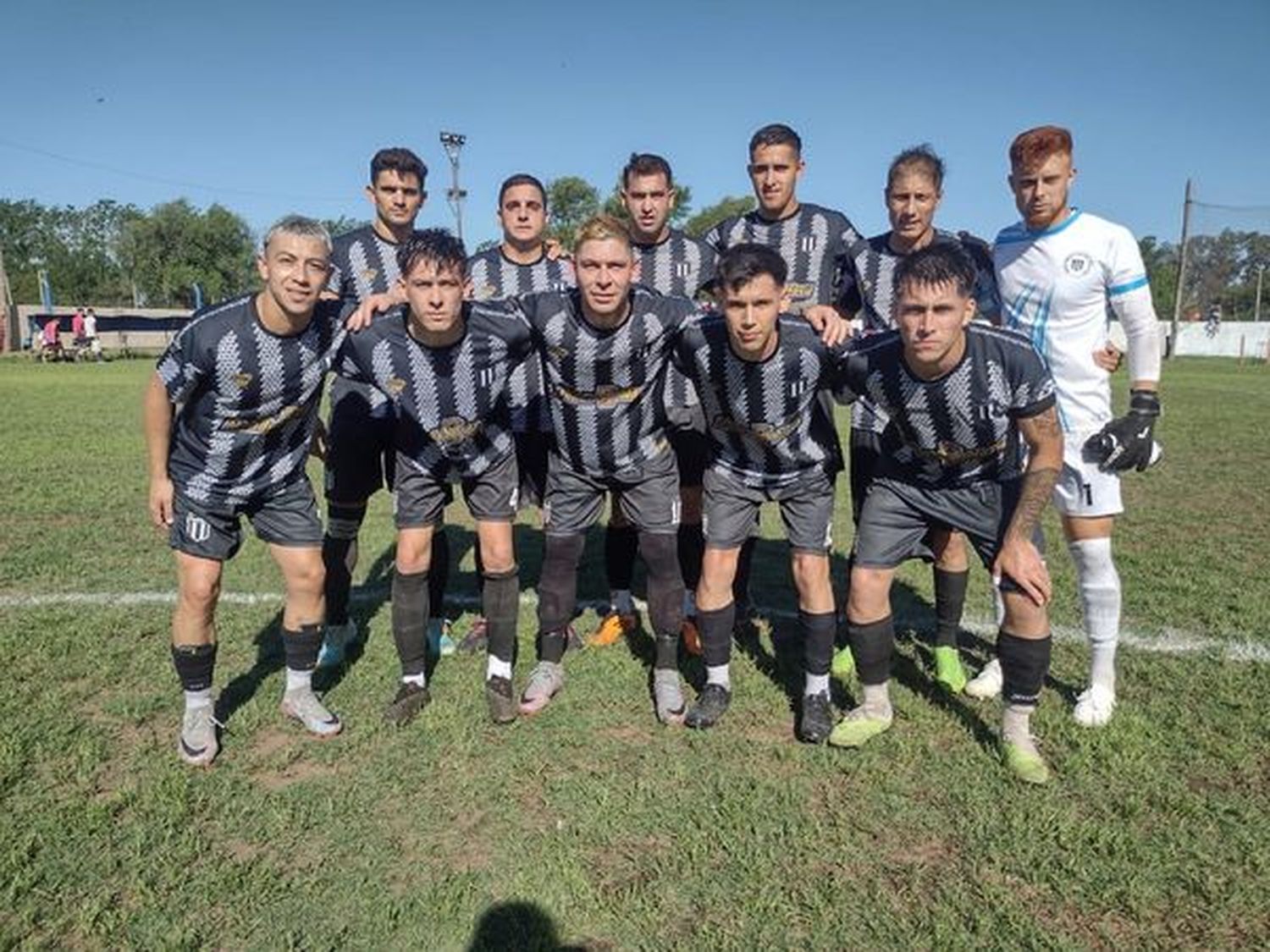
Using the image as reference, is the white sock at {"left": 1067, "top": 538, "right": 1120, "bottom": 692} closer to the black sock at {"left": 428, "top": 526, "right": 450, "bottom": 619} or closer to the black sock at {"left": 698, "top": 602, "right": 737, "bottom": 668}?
the black sock at {"left": 698, "top": 602, "right": 737, "bottom": 668}

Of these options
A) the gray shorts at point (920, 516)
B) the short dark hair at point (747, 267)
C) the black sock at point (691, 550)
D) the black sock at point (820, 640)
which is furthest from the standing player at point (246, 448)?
the gray shorts at point (920, 516)

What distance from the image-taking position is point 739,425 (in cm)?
363

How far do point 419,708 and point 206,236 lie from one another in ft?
242

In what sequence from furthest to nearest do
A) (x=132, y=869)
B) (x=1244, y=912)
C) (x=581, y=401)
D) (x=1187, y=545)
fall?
(x=1187, y=545) < (x=581, y=401) < (x=132, y=869) < (x=1244, y=912)

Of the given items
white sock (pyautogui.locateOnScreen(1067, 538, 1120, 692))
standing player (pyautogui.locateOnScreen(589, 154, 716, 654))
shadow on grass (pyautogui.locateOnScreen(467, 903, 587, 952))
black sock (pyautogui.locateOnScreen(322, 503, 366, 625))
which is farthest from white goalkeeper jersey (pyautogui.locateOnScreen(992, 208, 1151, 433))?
black sock (pyautogui.locateOnScreen(322, 503, 366, 625))

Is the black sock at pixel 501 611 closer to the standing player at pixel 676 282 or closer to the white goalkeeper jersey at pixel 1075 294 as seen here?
the standing player at pixel 676 282

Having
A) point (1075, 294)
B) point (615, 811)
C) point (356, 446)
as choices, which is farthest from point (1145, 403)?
point (356, 446)

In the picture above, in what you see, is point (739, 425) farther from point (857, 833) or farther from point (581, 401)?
point (857, 833)

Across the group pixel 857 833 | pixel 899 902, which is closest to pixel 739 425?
pixel 857 833

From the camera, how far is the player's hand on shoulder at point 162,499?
3.24 m

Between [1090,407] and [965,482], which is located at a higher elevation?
[1090,407]

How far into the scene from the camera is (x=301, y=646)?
11.8ft

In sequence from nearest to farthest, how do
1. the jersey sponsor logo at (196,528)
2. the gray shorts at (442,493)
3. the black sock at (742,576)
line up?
the jersey sponsor logo at (196,528) < the gray shorts at (442,493) < the black sock at (742,576)

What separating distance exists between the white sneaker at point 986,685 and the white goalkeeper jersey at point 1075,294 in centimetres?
114
